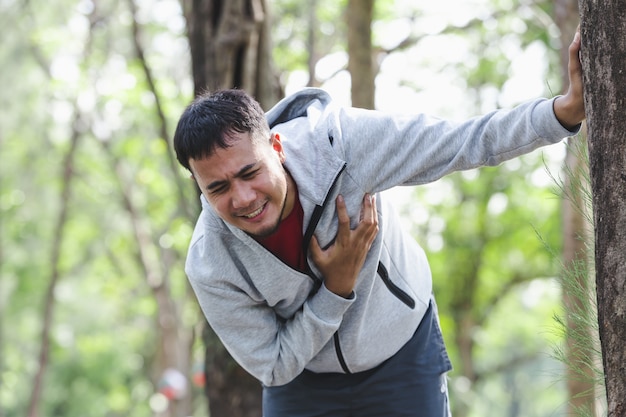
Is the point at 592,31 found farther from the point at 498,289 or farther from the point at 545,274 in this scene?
the point at 498,289

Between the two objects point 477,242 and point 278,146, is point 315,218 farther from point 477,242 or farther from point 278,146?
point 477,242

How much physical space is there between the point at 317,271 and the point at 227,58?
2589mm

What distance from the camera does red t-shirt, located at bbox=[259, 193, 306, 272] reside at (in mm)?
2812

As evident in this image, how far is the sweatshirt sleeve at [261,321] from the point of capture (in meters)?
2.83

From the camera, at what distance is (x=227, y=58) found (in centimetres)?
521

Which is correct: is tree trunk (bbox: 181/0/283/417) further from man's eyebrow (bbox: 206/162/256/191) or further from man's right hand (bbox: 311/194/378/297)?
man's eyebrow (bbox: 206/162/256/191)

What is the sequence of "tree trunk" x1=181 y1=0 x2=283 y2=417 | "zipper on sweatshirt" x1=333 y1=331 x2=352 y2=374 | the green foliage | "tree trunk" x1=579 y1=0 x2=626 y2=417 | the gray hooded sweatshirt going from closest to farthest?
"tree trunk" x1=579 y1=0 x2=626 y2=417, the gray hooded sweatshirt, "zipper on sweatshirt" x1=333 y1=331 x2=352 y2=374, "tree trunk" x1=181 y1=0 x2=283 y2=417, the green foliage

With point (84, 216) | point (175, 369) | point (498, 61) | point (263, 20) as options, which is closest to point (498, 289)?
point (498, 61)

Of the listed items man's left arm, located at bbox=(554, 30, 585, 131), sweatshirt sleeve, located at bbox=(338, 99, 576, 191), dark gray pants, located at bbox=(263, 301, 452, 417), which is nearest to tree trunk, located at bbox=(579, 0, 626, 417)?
man's left arm, located at bbox=(554, 30, 585, 131)

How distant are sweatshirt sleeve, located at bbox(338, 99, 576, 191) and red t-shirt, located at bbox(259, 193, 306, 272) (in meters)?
0.23

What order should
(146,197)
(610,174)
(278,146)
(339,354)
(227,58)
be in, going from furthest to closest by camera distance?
(146,197) < (227,58) < (339,354) < (278,146) < (610,174)

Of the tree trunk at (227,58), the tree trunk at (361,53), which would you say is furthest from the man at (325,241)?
the tree trunk at (361,53)

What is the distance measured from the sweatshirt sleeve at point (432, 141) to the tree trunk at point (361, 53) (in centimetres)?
366

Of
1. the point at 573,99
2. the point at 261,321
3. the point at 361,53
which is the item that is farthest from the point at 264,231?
the point at 361,53
